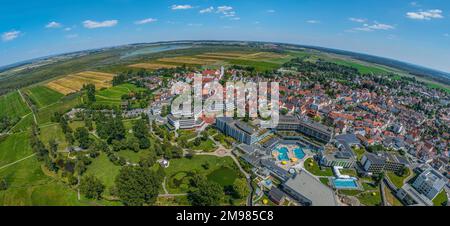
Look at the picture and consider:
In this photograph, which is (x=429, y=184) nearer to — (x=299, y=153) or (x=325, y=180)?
(x=325, y=180)

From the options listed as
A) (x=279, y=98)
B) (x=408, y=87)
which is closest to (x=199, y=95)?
(x=279, y=98)

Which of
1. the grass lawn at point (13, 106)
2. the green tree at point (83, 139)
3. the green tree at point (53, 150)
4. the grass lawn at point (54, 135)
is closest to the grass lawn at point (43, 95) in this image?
the grass lawn at point (13, 106)

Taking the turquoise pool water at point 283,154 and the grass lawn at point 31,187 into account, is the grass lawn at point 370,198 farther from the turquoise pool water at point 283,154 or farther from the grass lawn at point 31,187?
the grass lawn at point 31,187

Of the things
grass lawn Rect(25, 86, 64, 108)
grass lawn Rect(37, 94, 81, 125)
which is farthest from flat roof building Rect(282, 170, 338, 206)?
grass lawn Rect(25, 86, 64, 108)

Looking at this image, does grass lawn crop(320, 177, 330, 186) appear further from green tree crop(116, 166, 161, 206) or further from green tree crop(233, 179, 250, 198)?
green tree crop(116, 166, 161, 206)

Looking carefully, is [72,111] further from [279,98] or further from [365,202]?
[365,202]

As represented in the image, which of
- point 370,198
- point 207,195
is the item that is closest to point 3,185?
point 207,195

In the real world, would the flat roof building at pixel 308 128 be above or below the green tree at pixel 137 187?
above

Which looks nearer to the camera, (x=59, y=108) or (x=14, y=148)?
(x=14, y=148)
